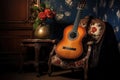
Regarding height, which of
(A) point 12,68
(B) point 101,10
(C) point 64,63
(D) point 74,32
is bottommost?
(A) point 12,68

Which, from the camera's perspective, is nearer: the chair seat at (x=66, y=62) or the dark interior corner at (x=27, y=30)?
the chair seat at (x=66, y=62)

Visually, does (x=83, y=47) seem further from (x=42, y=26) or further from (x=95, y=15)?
(x=95, y=15)

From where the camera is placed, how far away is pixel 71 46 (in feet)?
14.6

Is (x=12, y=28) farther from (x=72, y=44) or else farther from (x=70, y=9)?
(x=72, y=44)

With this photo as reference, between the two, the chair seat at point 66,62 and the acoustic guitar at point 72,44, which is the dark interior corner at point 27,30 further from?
the acoustic guitar at point 72,44

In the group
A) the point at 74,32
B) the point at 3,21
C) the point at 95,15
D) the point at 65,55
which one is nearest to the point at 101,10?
the point at 95,15

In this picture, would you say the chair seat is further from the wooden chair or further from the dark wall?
the dark wall

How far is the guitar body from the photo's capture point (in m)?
4.40

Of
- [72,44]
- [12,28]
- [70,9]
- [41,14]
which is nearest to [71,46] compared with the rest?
[72,44]

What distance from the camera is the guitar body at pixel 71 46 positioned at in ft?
14.4

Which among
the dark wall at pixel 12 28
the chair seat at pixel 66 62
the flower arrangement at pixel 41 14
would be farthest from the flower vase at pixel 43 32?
the dark wall at pixel 12 28

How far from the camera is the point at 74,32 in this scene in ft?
15.0

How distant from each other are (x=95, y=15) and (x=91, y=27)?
2.56 ft

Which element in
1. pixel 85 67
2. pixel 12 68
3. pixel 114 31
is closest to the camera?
pixel 85 67
